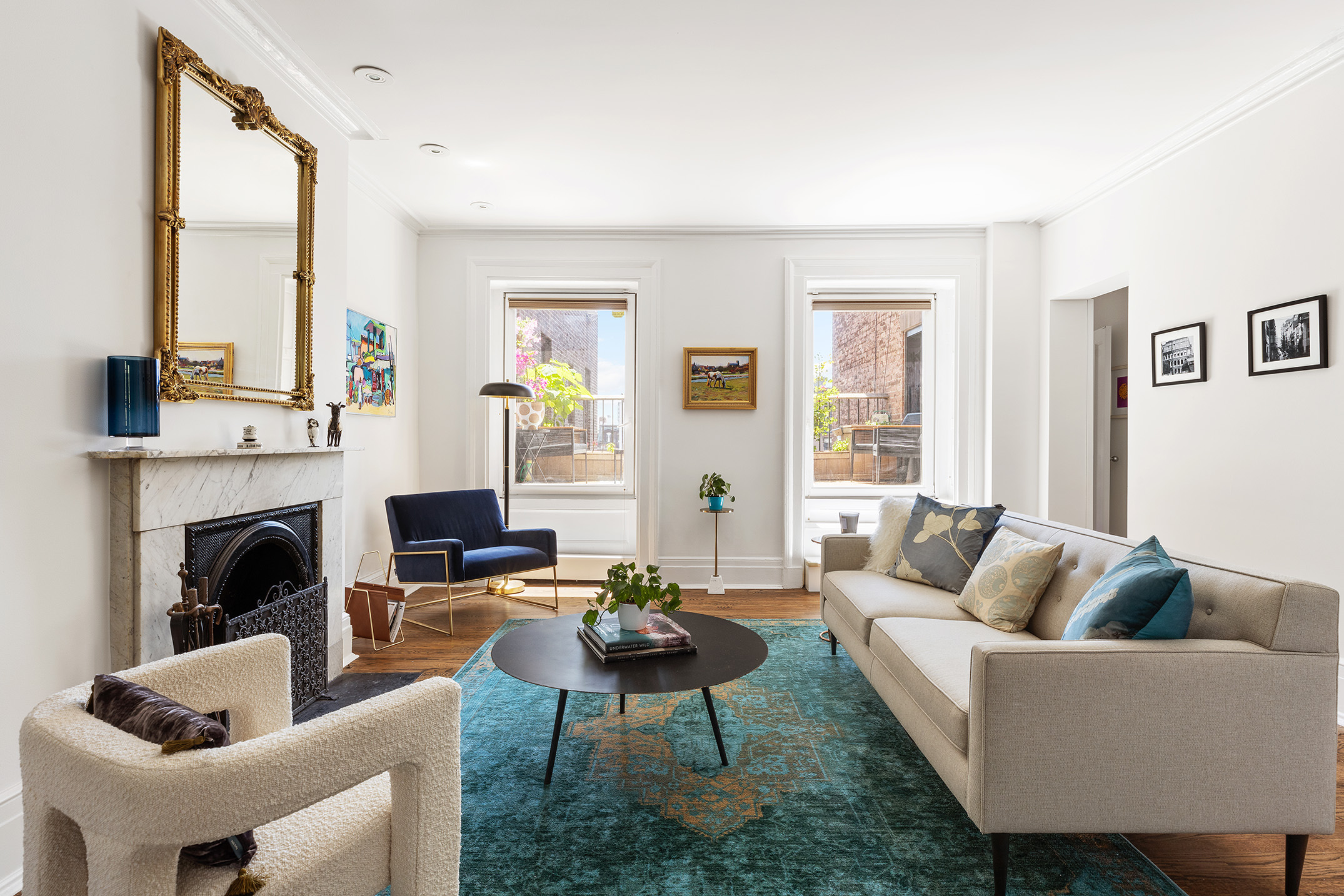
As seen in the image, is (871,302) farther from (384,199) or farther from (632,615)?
(632,615)

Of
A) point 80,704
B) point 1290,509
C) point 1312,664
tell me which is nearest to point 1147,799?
point 1312,664

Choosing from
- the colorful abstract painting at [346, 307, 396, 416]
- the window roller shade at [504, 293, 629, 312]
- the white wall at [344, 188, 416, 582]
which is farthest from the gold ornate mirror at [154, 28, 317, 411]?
the window roller shade at [504, 293, 629, 312]

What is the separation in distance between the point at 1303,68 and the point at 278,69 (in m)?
4.35

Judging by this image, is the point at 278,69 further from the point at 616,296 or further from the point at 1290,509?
the point at 1290,509

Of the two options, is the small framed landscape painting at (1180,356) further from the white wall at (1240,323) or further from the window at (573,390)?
the window at (573,390)

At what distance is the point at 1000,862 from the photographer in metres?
1.60

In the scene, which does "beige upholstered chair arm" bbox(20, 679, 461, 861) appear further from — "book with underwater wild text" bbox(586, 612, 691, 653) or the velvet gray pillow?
"book with underwater wild text" bbox(586, 612, 691, 653)

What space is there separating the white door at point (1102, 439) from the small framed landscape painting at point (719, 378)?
109 inches

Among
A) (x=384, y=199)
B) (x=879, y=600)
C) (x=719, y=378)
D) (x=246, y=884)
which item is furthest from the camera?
(x=719, y=378)

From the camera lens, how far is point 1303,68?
9.09ft

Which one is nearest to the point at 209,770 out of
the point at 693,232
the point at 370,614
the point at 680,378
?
the point at 370,614

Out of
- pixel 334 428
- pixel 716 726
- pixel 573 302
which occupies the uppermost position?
pixel 573 302

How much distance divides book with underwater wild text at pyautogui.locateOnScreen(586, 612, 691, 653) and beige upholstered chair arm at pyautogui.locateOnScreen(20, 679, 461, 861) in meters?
1.08

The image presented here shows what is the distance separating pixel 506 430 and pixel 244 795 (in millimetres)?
4168
